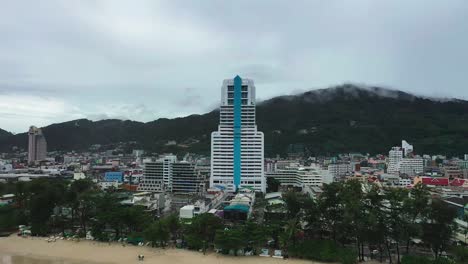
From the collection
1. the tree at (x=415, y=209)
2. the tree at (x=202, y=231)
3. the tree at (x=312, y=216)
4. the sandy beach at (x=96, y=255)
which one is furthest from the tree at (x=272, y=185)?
the tree at (x=415, y=209)

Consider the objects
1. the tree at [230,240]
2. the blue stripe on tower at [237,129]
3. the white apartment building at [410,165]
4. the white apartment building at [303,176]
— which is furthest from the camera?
the white apartment building at [410,165]

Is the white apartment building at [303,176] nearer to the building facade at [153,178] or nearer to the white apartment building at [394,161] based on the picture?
the building facade at [153,178]

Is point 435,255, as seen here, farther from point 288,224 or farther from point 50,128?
point 50,128

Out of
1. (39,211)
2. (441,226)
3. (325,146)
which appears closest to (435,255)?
(441,226)

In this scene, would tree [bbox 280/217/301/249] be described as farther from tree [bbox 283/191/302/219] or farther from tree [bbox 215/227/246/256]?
tree [bbox 215/227/246/256]

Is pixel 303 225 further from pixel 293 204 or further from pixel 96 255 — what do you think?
pixel 96 255

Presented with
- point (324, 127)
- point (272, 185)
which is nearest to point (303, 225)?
point (272, 185)

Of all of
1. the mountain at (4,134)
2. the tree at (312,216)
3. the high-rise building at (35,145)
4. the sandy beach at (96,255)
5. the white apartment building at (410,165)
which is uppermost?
the mountain at (4,134)
